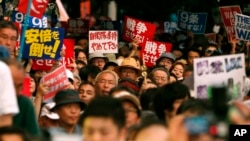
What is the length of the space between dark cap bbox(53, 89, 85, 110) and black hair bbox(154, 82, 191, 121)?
733mm

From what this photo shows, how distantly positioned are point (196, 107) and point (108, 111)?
0.66 metres

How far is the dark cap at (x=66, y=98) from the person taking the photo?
1141cm

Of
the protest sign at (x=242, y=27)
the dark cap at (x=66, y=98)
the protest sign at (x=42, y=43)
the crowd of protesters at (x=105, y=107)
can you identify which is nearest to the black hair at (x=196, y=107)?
the crowd of protesters at (x=105, y=107)

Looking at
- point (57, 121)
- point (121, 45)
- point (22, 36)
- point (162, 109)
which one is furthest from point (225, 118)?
point (121, 45)

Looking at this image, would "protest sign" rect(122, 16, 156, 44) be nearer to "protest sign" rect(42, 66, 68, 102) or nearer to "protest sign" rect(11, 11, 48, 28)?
"protest sign" rect(11, 11, 48, 28)

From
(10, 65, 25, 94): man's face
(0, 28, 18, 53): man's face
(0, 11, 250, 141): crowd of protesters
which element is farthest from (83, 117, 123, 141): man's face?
(0, 28, 18, 53): man's face

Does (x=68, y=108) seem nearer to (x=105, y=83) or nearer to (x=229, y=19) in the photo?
(x=105, y=83)

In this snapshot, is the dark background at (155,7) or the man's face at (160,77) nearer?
the man's face at (160,77)

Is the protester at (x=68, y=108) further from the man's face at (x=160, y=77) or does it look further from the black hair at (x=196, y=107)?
the man's face at (x=160, y=77)

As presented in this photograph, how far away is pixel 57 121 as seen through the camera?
38.9ft

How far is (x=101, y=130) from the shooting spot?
793 cm

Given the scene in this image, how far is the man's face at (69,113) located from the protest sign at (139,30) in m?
9.98

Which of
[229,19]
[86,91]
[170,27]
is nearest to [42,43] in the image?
[86,91]

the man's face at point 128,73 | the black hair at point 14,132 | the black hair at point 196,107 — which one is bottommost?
the man's face at point 128,73
